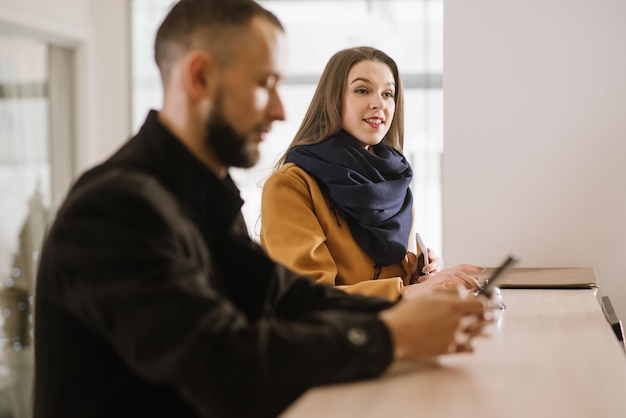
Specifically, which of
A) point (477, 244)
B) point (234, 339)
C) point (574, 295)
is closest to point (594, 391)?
point (234, 339)

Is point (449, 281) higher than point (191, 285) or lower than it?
lower

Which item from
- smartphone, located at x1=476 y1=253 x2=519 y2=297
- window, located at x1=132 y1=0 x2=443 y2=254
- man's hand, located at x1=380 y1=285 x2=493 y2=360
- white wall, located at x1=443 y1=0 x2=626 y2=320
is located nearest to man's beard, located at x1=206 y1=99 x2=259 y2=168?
man's hand, located at x1=380 y1=285 x2=493 y2=360

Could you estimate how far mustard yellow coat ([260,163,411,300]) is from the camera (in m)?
2.44

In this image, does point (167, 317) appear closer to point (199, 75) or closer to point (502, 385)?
point (199, 75)

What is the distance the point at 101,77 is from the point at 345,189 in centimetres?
326

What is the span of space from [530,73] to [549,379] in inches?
95.6

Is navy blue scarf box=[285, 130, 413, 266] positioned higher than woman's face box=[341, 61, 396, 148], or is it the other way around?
woman's face box=[341, 61, 396, 148]

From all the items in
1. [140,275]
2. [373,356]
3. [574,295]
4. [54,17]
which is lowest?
[574,295]

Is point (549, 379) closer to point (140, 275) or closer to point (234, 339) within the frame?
point (234, 339)

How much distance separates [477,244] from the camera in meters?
3.66

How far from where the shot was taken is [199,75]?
50.4 inches

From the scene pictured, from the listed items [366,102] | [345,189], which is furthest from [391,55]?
[345,189]

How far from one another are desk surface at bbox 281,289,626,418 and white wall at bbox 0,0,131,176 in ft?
13.3

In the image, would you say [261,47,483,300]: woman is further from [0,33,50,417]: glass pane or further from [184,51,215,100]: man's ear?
[0,33,50,417]: glass pane
